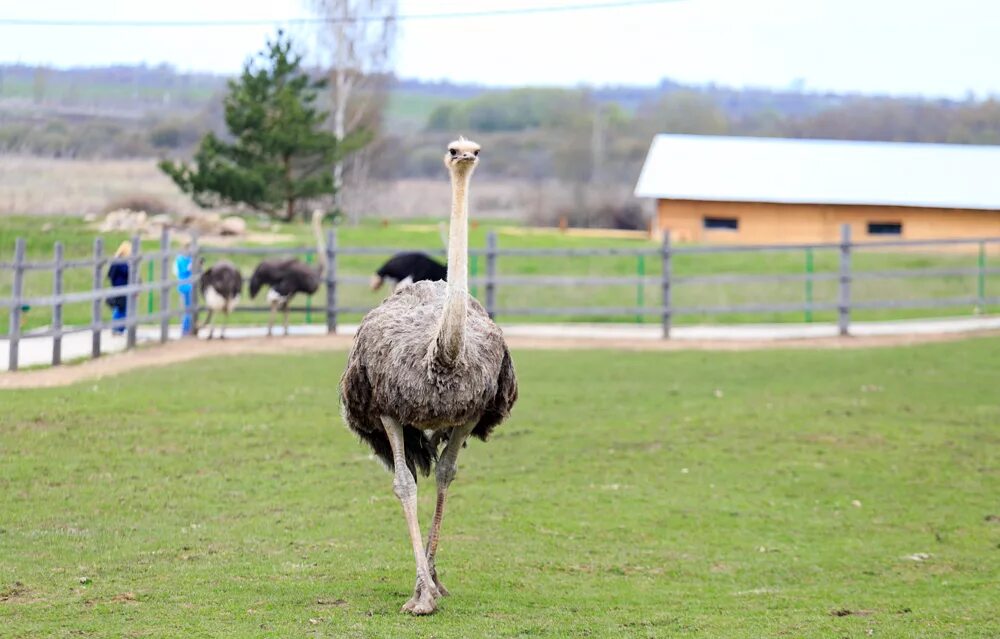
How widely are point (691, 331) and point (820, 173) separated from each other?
76.0 ft

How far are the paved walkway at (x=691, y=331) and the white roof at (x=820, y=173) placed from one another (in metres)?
15.7

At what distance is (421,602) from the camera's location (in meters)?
6.65

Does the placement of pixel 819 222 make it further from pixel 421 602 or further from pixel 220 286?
pixel 421 602

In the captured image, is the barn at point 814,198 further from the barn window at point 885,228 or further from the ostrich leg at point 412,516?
the ostrich leg at point 412,516

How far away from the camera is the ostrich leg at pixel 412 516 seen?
262 inches

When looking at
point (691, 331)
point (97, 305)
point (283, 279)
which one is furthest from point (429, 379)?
point (691, 331)

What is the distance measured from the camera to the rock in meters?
34.7

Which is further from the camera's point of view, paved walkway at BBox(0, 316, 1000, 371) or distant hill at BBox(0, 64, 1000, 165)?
distant hill at BBox(0, 64, 1000, 165)

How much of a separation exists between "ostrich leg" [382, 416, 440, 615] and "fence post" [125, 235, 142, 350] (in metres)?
11.4

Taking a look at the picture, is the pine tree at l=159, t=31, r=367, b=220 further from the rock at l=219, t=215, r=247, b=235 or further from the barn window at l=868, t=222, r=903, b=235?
the barn window at l=868, t=222, r=903, b=235

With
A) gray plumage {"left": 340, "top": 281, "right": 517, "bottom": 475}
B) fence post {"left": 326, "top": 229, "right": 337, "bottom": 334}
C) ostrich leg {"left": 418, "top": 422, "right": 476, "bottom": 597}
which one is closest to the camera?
gray plumage {"left": 340, "top": 281, "right": 517, "bottom": 475}

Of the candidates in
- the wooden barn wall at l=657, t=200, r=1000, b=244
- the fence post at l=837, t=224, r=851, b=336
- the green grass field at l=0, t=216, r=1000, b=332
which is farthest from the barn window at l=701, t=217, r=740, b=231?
the fence post at l=837, t=224, r=851, b=336

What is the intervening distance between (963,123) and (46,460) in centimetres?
8592

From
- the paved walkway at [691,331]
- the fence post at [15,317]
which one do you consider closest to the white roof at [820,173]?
the paved walkway at [691,331]
